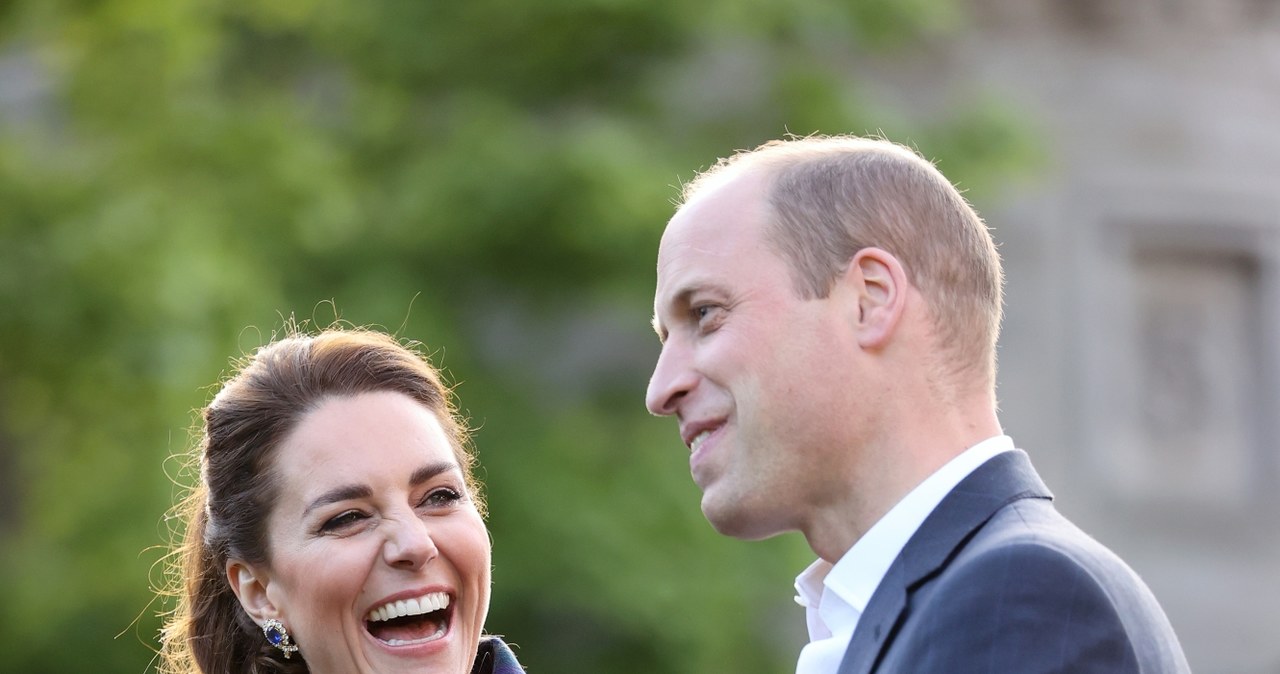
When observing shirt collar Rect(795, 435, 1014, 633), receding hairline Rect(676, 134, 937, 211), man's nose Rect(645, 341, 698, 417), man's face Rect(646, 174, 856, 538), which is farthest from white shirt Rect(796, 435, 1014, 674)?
receding hairline Rect(676, 134, 937, 211)

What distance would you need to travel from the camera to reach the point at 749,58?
1435cm

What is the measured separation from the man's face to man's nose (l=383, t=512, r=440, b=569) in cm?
92

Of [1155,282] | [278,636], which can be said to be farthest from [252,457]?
[1155,282]

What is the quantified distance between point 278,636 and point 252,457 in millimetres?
409

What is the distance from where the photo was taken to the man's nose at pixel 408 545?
392cm

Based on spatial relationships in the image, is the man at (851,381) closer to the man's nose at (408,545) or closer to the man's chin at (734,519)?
the man's chin at (734,519)

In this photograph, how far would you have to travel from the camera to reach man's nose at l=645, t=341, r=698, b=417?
10.4 ft

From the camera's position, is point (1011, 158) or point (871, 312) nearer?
point (871, 312)

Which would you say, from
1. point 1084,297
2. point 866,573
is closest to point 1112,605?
point 866,573

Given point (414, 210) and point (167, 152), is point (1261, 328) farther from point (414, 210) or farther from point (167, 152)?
point (167, 152)

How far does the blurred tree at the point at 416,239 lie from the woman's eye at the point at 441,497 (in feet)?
15.5

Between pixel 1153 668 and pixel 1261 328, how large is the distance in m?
17.5

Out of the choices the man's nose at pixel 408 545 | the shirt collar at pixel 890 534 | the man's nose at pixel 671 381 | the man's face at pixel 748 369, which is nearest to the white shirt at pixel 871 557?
the shirt collar at pixel 890 534

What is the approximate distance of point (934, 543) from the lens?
285cm
